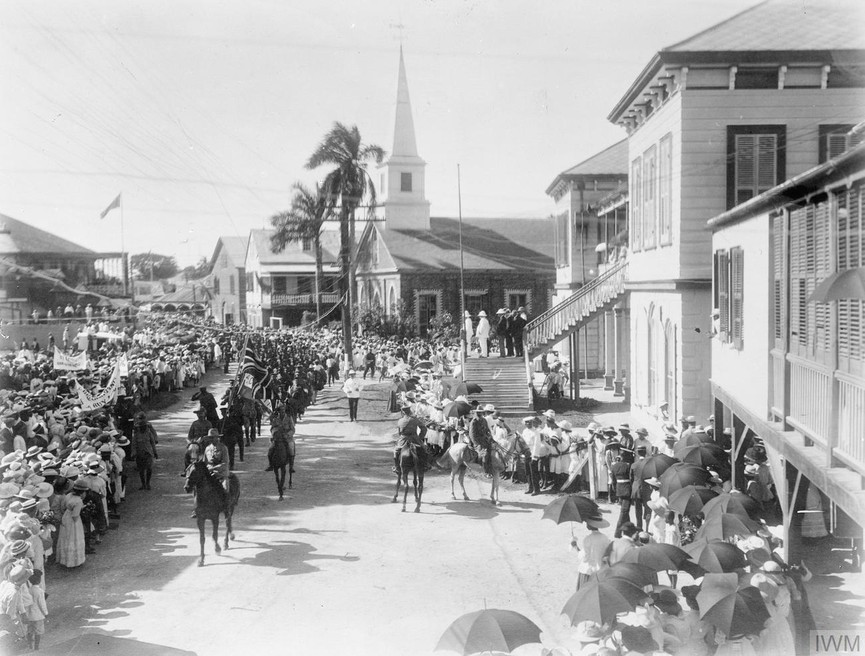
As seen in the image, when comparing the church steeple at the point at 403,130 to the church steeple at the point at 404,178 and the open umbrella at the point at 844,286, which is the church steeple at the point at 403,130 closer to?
the church steeple at the point at 404,178

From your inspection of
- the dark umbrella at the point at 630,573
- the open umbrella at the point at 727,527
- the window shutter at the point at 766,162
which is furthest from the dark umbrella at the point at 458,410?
the dark umbrella at the point at 630,573

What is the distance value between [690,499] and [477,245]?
44.6m

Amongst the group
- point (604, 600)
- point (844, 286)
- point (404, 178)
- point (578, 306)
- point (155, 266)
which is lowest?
point (604, 600)

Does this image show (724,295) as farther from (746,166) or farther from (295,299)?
(295,299)

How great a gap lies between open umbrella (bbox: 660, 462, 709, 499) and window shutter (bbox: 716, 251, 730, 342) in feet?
14.6

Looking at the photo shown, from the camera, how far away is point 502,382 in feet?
91.5

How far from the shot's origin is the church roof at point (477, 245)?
5156 cm

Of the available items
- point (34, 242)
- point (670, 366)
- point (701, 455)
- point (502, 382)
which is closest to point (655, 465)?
point (701, 455)

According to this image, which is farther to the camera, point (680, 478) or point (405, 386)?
point (405, 386)

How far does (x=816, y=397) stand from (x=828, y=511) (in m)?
3.51

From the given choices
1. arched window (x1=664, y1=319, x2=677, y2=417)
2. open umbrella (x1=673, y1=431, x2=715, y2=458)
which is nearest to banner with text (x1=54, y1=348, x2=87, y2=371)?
arched window (x1=664, y1=319, x2=677, y2=417)

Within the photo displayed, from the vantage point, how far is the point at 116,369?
61.3 ft

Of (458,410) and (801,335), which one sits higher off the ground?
(801,335)

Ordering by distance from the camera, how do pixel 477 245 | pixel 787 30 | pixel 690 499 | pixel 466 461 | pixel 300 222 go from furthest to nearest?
pixel 477 245 < pixel 300 222 < pixel 787 30 < pixel 466 461 < pixel 690 499
